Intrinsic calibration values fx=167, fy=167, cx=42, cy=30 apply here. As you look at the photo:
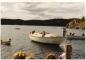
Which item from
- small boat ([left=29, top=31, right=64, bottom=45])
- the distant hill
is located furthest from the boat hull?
the distant hill

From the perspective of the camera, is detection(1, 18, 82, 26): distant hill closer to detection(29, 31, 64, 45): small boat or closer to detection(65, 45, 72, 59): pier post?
detection(29, 31, 64, 45): small boat

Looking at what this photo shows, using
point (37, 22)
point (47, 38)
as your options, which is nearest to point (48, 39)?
point (47, 38)

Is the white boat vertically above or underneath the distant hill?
underneath

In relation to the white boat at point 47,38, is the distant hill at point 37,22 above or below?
above

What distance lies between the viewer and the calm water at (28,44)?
1321 millimetres

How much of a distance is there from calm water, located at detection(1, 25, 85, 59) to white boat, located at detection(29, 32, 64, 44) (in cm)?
3

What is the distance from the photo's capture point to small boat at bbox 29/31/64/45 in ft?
4.36

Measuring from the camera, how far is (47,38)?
1351mm

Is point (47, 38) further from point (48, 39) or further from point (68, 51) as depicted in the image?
point (68, 51)

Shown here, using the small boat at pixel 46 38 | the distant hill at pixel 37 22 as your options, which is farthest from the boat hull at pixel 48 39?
the distant hill at pixel 37 22

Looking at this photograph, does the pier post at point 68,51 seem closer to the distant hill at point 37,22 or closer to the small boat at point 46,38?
the small boat at point 46,38

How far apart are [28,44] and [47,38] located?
16cm

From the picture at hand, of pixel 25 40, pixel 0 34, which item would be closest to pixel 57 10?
pixel 25 40

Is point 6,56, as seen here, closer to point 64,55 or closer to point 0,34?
point 0,34
